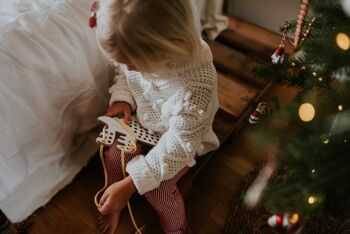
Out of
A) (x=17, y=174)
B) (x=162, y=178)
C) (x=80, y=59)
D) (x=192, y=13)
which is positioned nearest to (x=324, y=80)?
(x=192, y=13)

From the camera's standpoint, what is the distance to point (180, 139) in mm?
811

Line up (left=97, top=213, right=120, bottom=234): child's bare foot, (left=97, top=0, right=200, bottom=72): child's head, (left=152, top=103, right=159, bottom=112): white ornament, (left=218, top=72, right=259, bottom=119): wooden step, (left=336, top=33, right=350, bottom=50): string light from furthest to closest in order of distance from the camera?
(left=218, top=72, right=259, bottom=119): wooden step
(left=97, top=213, right=120, bottom=234): child's bare foot
(left=152, top=103, right=159, bottom=112): white ornament
(left=97, top=0, right=200, bottom=72): child's head
(left=336, top=33, right=350, bottom=50): string light

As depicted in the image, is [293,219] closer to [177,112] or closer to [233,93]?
[177,112]


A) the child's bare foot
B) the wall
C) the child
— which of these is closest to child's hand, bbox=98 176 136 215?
the child

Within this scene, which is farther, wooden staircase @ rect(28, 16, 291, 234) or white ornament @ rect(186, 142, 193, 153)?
wooden staircase @ rect(28, 16, 291, 234)

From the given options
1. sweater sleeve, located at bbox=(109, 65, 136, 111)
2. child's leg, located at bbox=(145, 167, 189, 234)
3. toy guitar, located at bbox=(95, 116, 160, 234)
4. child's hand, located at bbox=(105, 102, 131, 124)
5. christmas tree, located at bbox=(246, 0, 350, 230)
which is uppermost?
christmas tree, located at bbox=(246, 0, 350, 230)

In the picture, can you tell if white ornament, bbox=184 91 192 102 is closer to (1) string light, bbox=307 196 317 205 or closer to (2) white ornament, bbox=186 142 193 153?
(2) white ornament, bbox=186 142 193 153

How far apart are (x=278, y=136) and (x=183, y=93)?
25 cm

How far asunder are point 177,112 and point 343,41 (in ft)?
1.27

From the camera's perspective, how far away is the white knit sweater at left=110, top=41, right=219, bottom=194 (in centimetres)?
78

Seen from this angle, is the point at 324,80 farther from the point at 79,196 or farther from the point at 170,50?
the point at 79,196

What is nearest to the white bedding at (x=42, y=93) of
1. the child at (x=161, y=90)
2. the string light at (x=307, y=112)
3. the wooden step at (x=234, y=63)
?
the child at (x=161, y=90)

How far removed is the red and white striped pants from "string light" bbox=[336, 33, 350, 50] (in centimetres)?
54

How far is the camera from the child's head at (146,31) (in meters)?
0.65
